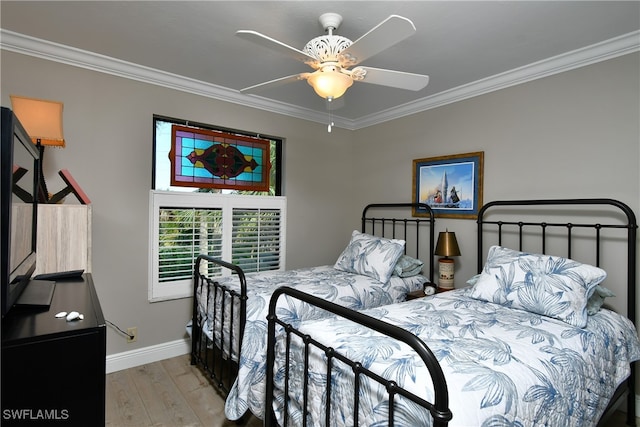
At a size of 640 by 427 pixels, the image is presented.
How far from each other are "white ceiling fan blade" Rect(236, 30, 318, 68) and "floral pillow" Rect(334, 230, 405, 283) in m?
1.68

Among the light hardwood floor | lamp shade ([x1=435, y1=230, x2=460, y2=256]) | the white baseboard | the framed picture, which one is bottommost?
the light hardwood floor

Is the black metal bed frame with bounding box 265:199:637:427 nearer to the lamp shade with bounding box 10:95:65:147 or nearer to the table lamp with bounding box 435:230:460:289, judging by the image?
the table lamp with bounding box 435:230:460:289

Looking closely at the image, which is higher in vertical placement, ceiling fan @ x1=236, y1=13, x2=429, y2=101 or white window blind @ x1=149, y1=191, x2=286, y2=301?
ceiling fan @ x1=236, y1=13, x2=429, y2=101

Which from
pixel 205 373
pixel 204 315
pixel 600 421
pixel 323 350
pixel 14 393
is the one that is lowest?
pixel 205 373

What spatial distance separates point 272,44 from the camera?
160 centimetres

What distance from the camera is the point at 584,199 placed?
2330mm

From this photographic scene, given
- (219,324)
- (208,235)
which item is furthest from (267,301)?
(208,235)

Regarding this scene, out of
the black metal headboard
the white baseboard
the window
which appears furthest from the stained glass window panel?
the black metal headboard

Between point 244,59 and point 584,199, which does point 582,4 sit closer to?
point 584,199

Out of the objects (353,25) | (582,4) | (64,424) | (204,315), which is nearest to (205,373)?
(204,315)

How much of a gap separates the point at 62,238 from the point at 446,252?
105 inches

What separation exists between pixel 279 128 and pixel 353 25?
172cm

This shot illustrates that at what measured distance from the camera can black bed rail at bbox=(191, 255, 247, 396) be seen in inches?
84.4

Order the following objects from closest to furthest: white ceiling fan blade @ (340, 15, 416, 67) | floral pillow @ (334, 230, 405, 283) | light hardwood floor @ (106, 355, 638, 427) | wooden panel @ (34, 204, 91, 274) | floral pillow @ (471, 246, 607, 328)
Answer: white ceiling fan blade @ (340, 15, 416, 67), wooden panel @ (34, 204, 91, 274), floral pillow @ (471, 246, 607, 328), light hardwood floor @ (106, 355, 638, 427), floral pillow @ (334, 230, 405, 283)
